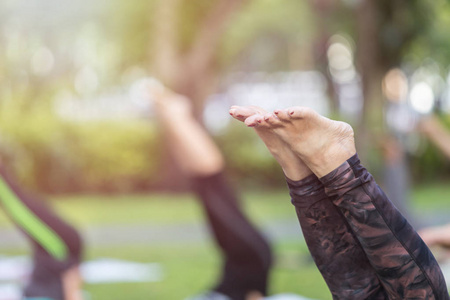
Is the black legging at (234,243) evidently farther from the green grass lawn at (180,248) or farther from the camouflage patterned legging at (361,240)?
the camouflage patterned legging at (361,240)

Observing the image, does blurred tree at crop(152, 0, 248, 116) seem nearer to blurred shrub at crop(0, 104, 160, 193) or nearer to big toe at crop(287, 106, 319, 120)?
blurred shrub at crop(0, 104, 160, 193)

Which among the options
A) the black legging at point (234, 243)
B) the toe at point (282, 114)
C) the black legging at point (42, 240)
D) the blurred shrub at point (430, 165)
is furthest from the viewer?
the blurred shrub at point (430, 165)

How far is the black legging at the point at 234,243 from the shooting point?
294 cm

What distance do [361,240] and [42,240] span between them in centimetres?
207

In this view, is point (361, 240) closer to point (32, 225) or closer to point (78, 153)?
point (32, 225)

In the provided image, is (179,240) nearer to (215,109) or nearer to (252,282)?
(215,109)

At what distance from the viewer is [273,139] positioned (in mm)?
1109

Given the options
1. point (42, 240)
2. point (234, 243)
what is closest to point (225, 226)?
point (234, 243)

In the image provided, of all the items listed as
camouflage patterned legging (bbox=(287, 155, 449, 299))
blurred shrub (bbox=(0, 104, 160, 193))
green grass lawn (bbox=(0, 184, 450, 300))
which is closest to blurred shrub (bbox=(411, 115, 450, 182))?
green grass lawn (bbox=(0, 184, 450, 300))

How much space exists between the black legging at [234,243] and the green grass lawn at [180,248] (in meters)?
0.74

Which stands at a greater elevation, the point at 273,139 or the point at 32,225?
the point at 273,139

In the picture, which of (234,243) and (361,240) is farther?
(234,243)

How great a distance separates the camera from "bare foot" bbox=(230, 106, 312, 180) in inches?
41.4

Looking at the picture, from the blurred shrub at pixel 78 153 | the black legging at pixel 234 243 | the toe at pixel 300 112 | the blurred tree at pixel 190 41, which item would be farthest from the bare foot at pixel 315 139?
the blurred shrub at pixel 78 153
